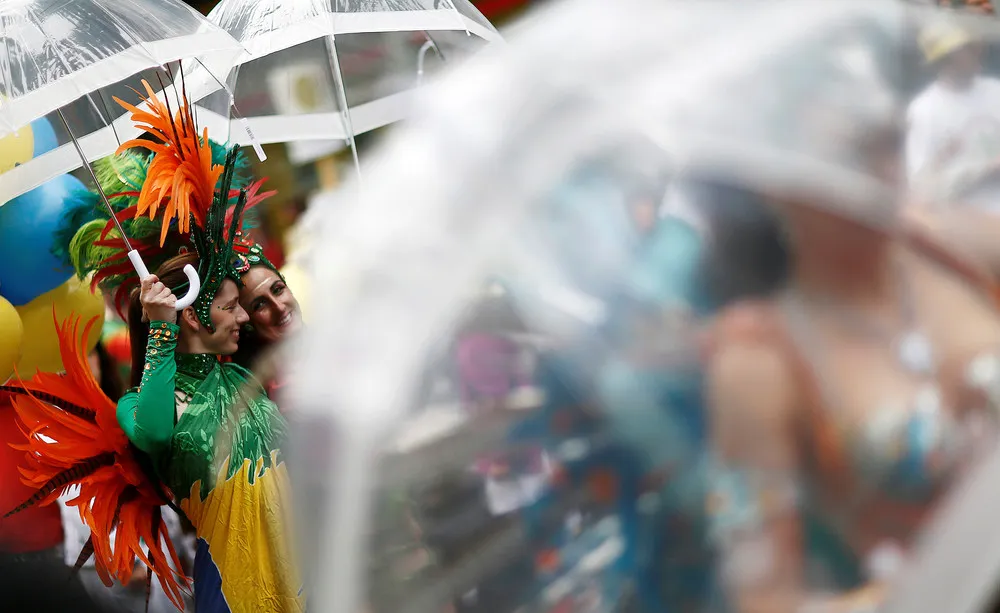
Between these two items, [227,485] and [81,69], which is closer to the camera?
[227,485]

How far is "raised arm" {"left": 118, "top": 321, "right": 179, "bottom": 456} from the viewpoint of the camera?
231 centimetres

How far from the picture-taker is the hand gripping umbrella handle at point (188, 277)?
2.38 metres

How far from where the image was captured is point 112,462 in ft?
8.18

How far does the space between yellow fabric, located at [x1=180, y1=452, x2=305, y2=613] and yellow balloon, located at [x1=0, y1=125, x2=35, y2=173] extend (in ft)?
3.28

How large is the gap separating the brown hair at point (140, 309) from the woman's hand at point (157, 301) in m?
0.11

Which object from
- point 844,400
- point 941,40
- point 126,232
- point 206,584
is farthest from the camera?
point 126,232

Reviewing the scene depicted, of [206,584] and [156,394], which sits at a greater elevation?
[156,394]

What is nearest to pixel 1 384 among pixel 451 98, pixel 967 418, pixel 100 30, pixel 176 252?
pixel 176 252

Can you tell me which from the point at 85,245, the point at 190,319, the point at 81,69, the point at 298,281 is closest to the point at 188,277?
the point at 190,319

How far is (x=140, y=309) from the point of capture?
254 cm

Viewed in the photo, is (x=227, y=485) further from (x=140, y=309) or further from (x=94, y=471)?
(x=140, y=309)

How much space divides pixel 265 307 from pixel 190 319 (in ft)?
0.73

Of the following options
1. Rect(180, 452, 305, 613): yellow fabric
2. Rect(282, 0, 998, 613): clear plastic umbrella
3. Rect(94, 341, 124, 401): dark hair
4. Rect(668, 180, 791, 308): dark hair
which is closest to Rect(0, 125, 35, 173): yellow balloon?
Rect(94, 341, 124, 401): dark hair

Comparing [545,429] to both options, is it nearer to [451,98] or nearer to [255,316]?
[451,98]
